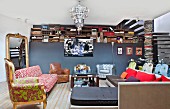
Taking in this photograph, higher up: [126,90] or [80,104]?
[126,90]

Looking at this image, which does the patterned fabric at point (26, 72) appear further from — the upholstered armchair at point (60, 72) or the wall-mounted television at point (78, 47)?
the wall-mounted television at point (78, 47)

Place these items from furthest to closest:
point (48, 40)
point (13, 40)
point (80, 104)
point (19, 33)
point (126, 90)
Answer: point (48, 40), point (19, 33), point (13, 40), point (80, 104), point (126, 90)

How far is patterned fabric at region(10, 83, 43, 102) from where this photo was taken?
3.60 m

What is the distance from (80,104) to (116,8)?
3914 mm

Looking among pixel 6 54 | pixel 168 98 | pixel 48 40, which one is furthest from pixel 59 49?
pixel 168 98

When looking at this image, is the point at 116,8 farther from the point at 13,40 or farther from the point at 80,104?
the point at 13,40

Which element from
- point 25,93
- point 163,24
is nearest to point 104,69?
point 163,24

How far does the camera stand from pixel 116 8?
19.1ft

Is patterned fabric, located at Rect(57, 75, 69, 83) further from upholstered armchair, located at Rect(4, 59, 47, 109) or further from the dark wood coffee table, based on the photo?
upholstered armchair, located at Rect(4, 59, 47, 109)

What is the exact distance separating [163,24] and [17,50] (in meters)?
7.12

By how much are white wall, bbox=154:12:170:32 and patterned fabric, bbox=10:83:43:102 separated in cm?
650

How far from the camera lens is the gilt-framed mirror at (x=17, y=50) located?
7.39 meters

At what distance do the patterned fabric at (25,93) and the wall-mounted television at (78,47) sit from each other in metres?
5.19

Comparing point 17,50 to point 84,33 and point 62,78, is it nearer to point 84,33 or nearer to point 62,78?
point 62,78
